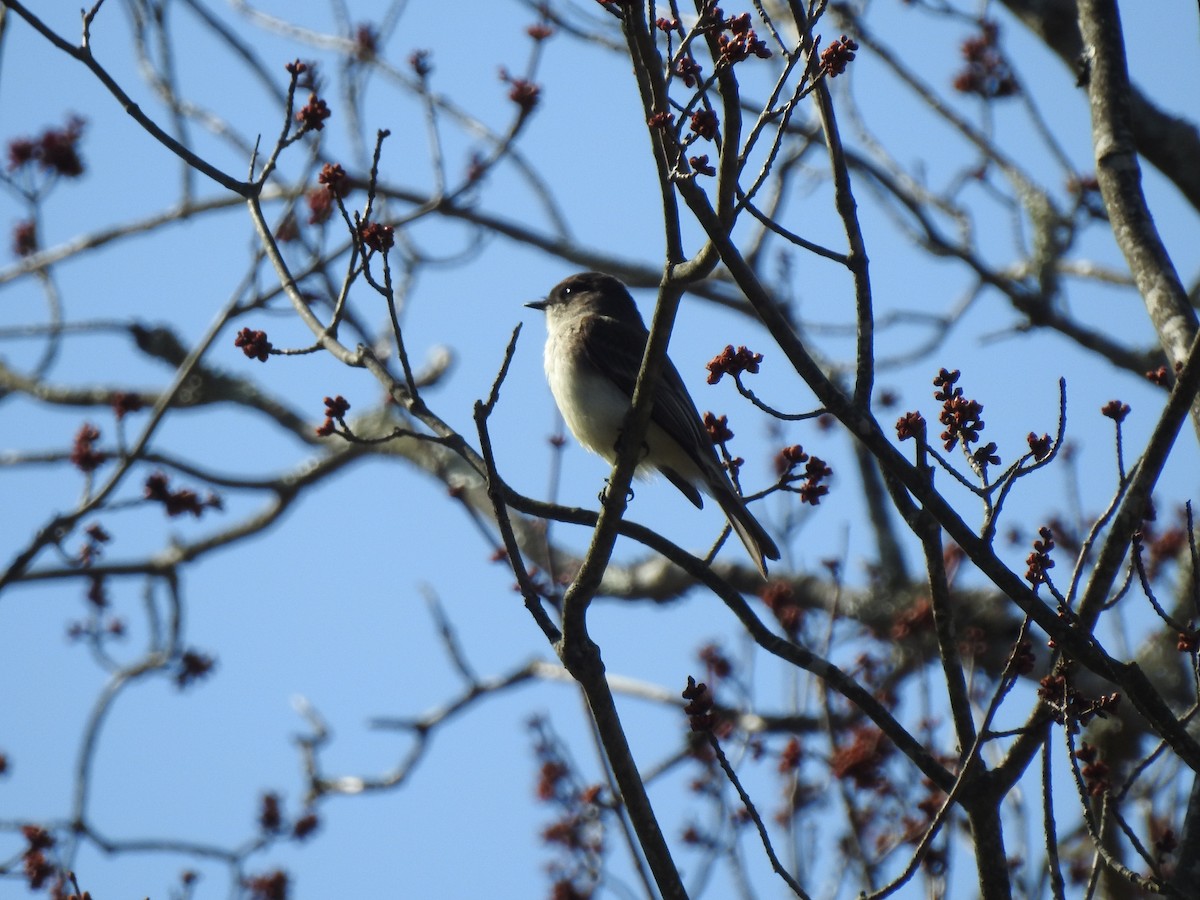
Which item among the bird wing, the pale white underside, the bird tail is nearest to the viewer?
the bird tail

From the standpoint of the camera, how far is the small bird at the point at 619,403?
5.60 meters

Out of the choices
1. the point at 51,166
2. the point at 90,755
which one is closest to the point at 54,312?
the point at 51,166

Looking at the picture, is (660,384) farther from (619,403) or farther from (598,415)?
(598,415)

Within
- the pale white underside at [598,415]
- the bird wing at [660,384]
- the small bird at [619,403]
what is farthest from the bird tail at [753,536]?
the pale white underside at [598,415]

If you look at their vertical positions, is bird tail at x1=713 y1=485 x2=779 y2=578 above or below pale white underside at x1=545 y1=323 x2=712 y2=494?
below

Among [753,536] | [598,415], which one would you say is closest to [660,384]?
[598,415]

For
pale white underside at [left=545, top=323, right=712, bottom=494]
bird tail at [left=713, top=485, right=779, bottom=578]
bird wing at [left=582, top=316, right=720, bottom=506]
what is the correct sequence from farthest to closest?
pale white underside at [left=545, top=323, right=712, bottom=494] < bird wing at [left=582, top=316, right=720, bottom=506] < bird tail at [left=713, top=485, right=779, bottom=578]

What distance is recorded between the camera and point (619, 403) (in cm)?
579

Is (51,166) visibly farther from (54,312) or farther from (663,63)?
(663,63)

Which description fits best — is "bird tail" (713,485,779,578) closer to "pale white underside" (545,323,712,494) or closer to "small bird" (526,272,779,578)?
"small bird" (526,272,779,578)

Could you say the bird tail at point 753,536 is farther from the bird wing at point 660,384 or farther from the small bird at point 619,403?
the bird wing at point 660,384

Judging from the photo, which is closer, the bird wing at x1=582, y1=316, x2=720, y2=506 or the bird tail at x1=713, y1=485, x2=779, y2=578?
the bird tail at x1=713, y1=485, x2=779, y2=578

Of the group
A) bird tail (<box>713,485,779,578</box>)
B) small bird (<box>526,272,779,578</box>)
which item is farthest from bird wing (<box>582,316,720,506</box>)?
bird tail (<box>713,485,779,578</box>)

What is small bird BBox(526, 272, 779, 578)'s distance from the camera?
18.4 ft
